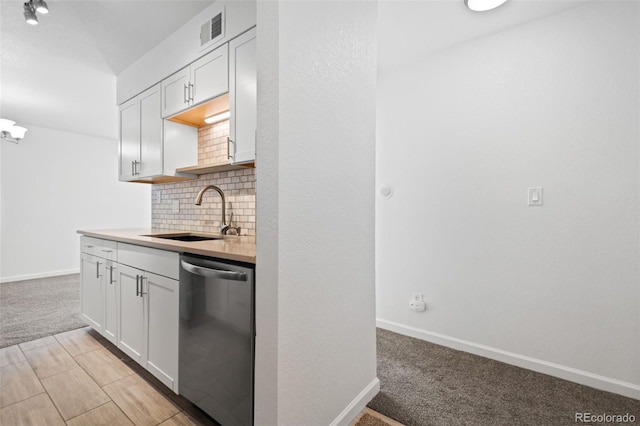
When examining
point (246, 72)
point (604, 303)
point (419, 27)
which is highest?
point (419, 27)

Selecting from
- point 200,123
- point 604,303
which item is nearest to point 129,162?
point 200,123

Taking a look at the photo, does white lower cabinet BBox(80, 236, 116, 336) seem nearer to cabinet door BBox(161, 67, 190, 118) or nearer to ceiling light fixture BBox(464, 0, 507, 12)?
cabinet door BBox(161, 67, 190, 118)

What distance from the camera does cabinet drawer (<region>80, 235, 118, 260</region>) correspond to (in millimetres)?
2234

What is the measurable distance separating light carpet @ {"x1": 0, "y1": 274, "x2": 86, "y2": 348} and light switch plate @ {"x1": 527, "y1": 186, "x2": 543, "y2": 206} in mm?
3989

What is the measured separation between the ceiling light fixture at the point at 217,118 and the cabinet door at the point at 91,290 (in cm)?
145

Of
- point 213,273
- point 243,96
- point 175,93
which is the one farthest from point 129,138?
point 213,273

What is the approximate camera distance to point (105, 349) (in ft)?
7.79

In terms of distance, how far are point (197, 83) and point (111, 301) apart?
1787 mm

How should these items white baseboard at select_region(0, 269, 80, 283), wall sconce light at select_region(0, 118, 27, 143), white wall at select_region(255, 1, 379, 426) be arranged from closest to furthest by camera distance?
white wall at select_region(255, 1, 379, 426) → wall sconce light at select_region(0, 118, 27, 143) → white baseboard at select_region(0, 269, 80, 283)

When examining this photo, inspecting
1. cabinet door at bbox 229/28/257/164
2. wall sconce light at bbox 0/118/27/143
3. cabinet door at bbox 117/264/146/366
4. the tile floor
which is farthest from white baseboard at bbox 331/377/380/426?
wall sconce light at bbox 0/118/27/143

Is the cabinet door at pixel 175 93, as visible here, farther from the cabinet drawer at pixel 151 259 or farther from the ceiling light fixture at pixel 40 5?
the cabinet drawer at pixel 151 259

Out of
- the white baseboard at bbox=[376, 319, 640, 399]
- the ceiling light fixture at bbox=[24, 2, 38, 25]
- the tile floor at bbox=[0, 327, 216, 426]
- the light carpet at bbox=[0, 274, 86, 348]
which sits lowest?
the tile floor at bbox=[0, 327, 216, 426]

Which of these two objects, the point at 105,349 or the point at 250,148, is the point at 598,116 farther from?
the point at 105,349

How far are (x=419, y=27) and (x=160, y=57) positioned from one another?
85.5 inches
